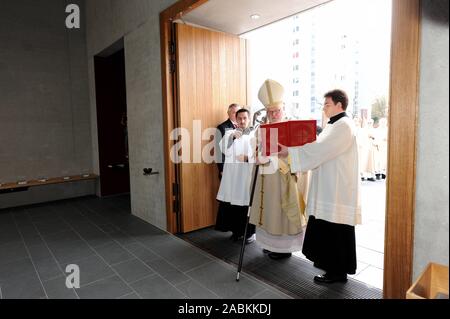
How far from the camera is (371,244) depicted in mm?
3184

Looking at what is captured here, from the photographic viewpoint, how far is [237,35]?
12.6 ft

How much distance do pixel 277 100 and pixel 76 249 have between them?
2.49m

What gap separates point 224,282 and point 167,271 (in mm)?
521

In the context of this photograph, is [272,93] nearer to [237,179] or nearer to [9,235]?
[237,179]

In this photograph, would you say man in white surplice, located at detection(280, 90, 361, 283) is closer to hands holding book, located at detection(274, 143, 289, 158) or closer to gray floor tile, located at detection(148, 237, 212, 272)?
hands holding book, located at detection(274, 143, 289, 158)

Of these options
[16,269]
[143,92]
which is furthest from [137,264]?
[143,92]

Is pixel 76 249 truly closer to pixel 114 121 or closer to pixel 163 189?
pixel 163 189

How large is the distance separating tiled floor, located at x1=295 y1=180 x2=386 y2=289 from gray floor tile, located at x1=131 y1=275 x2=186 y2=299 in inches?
50.6

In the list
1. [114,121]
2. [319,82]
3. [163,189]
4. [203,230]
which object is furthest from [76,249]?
[319,82]

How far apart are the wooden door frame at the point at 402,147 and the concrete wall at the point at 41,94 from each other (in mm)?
5249

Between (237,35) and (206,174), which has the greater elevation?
(237,35)

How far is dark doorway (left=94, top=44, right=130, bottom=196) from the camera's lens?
533cm

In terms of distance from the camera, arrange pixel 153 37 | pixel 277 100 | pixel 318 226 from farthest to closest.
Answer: pixel 153 37, pixel 277 100, pixel 318 226

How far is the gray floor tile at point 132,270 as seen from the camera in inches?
96.1
